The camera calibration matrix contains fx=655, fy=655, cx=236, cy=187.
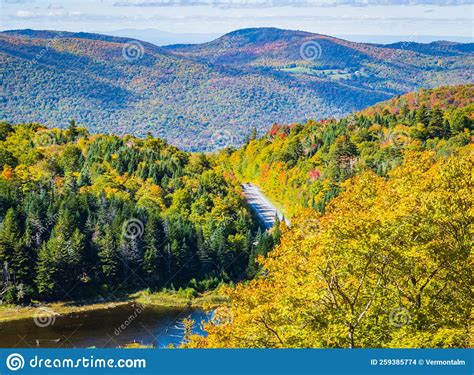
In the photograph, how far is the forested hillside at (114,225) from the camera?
7351 cm

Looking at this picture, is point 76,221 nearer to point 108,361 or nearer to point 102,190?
point 102,190

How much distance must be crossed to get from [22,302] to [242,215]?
3171 cm

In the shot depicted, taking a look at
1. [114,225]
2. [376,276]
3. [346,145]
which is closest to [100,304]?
[114,225]

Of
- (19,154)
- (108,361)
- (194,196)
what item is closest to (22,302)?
(194,196)

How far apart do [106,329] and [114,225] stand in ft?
59.9

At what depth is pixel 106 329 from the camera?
64.4 metres

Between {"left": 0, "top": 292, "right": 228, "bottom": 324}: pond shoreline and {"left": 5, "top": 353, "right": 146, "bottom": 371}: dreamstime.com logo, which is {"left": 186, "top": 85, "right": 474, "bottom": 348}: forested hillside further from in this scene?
{"left": 0, "top": 292, "right": 228, "bottom": 324}: pond shoreline

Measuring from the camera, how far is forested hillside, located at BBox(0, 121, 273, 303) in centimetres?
7351

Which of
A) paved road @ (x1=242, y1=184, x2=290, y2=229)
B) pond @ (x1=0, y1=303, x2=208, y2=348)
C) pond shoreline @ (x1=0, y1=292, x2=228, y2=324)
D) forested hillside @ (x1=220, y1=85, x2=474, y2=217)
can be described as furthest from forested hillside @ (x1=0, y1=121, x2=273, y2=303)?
forested hillside @ (x1=220, y1=85, x2=474, y2=217)

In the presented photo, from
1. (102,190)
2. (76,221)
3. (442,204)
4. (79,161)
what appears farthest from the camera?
(79,161)

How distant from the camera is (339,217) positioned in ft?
61.3

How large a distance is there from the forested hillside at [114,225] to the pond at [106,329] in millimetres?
5971

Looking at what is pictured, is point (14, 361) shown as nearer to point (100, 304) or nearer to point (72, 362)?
point (72, 362)

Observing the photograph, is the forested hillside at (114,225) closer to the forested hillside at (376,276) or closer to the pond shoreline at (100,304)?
the pond shoreline at (100,304)
